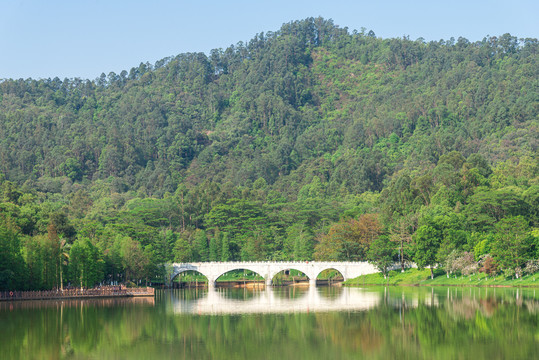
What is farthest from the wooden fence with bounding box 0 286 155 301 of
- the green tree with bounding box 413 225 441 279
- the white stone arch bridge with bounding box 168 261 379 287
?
the green tree with bounding box 413 225 441 279

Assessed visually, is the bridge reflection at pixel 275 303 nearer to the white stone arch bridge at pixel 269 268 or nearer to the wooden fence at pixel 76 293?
the wooden fence at pixel 76 293

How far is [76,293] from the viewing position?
89.9m

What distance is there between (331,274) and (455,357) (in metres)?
85.8

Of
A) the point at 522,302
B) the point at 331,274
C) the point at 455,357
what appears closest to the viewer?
the point at 455,357

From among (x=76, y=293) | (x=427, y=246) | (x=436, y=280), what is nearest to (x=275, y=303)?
(x=76, y=293)

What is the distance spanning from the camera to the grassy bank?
91625 millimetres

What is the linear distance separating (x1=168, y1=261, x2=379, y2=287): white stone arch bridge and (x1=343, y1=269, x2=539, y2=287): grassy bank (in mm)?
2323

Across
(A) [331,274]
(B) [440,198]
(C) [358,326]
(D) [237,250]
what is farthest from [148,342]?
(D) [237,250]

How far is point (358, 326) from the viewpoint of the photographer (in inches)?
2264

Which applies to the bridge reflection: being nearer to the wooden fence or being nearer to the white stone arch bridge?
the wooden fence

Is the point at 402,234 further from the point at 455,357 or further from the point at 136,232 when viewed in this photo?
the point at 455,357

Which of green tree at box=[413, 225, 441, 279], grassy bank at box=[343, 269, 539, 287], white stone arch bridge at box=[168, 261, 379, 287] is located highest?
green tree at box=[413, 225, 441, 279]

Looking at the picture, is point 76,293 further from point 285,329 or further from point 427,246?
point 427,246

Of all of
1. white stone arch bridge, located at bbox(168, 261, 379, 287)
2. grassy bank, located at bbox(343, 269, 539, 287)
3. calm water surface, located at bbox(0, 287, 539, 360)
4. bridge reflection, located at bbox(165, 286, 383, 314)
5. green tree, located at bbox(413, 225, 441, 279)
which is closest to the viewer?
calm water surface, located at bbox(0, 287, 539, 360)
